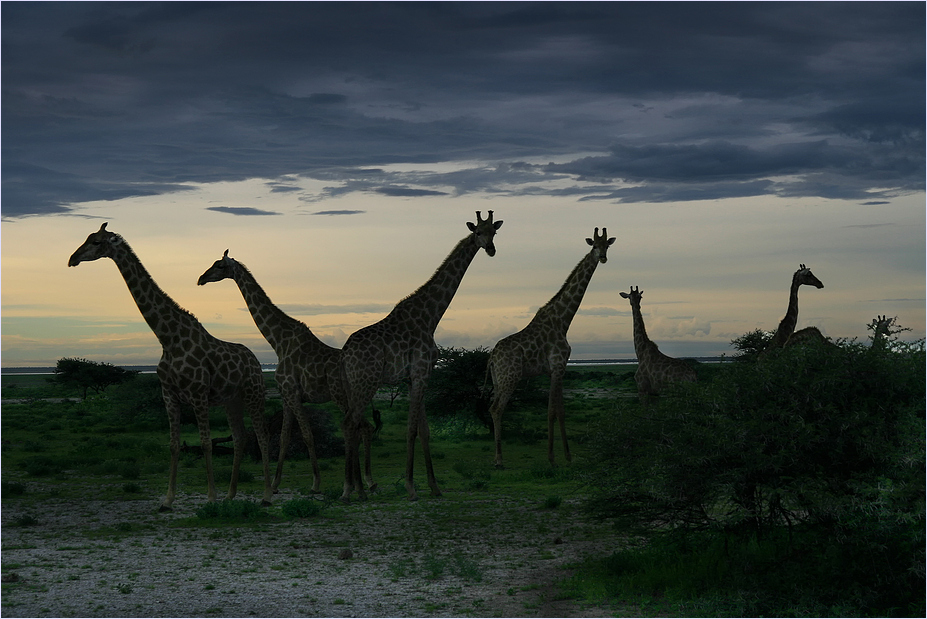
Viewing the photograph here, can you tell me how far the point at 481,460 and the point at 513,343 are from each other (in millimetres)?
4066

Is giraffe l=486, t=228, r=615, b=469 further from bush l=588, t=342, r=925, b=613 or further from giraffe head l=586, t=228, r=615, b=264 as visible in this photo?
bush l=588, t=342, r=925, b=613

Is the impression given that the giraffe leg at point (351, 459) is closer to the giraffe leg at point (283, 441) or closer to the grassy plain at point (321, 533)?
the grassy plain at point (321, 533)

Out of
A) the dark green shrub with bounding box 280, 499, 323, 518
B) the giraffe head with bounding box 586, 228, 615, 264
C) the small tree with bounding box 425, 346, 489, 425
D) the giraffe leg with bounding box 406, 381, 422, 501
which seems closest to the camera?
the dark green shrub with bounding box 280, 499, 323, 518

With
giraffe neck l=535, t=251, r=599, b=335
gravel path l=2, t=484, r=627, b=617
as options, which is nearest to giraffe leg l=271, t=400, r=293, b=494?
gravel path l=2, t=484, r=627, b=617

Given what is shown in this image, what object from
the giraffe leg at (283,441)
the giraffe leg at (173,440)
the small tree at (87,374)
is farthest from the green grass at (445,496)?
the small tree at (87,374)

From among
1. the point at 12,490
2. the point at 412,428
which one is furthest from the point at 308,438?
the point at 12,490

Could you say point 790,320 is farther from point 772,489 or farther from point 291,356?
point 772,489


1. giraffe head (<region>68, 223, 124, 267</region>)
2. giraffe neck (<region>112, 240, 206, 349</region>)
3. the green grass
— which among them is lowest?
the green grass

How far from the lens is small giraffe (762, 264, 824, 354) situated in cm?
2202

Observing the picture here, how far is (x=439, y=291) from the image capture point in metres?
16.3

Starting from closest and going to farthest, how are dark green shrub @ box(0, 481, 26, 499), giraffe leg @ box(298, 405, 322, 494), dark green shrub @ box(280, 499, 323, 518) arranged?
dark green shrub @ box(280, 499, 323, 518), giraffe leg @ box(298, 405, 322, 494), dark green shrub @ box(0, 481, 26, 499)

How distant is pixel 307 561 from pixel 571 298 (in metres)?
12.4

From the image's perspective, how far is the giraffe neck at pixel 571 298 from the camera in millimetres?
21938

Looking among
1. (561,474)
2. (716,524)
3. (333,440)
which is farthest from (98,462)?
(716,524)
